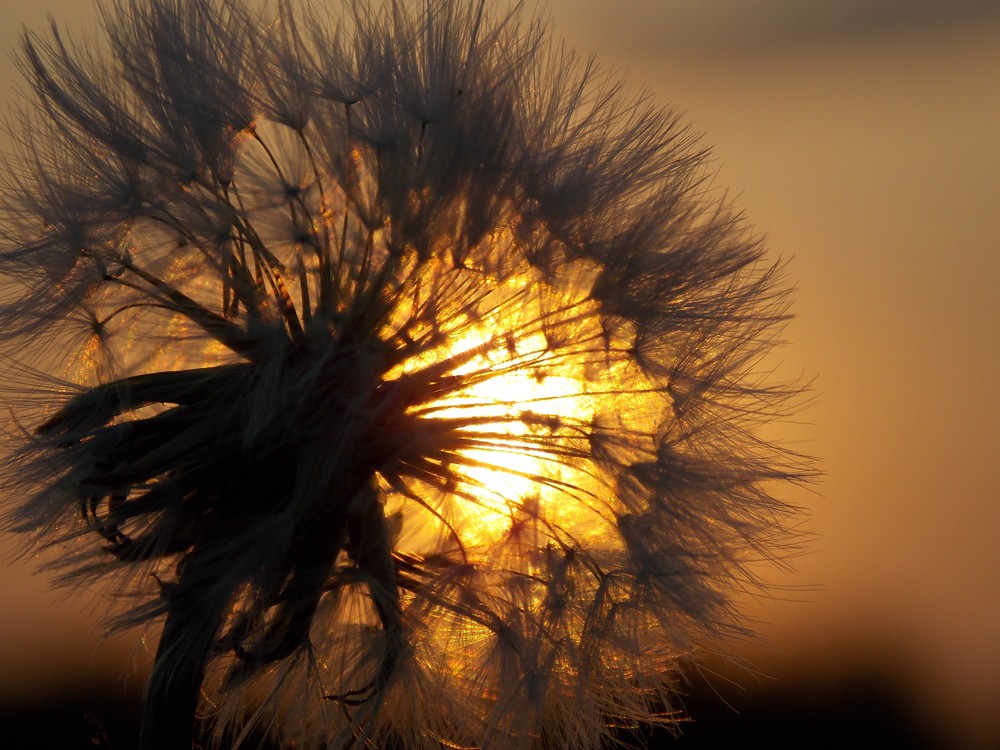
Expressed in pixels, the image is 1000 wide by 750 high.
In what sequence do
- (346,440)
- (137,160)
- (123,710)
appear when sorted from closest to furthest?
(346,440)
(137,160)
(123,710)

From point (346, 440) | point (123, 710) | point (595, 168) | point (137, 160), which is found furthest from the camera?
point (123, 710)

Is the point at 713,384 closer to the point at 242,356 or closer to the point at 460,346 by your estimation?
the point at 460,346

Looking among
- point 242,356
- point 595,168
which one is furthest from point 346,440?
point 595,168

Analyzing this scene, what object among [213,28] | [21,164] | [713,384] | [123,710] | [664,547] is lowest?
[123,710]

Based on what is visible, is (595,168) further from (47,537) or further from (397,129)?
(47,537)

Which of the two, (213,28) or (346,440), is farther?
(213,28)

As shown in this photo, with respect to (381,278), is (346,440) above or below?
below

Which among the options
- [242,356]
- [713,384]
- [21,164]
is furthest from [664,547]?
[21,164]
